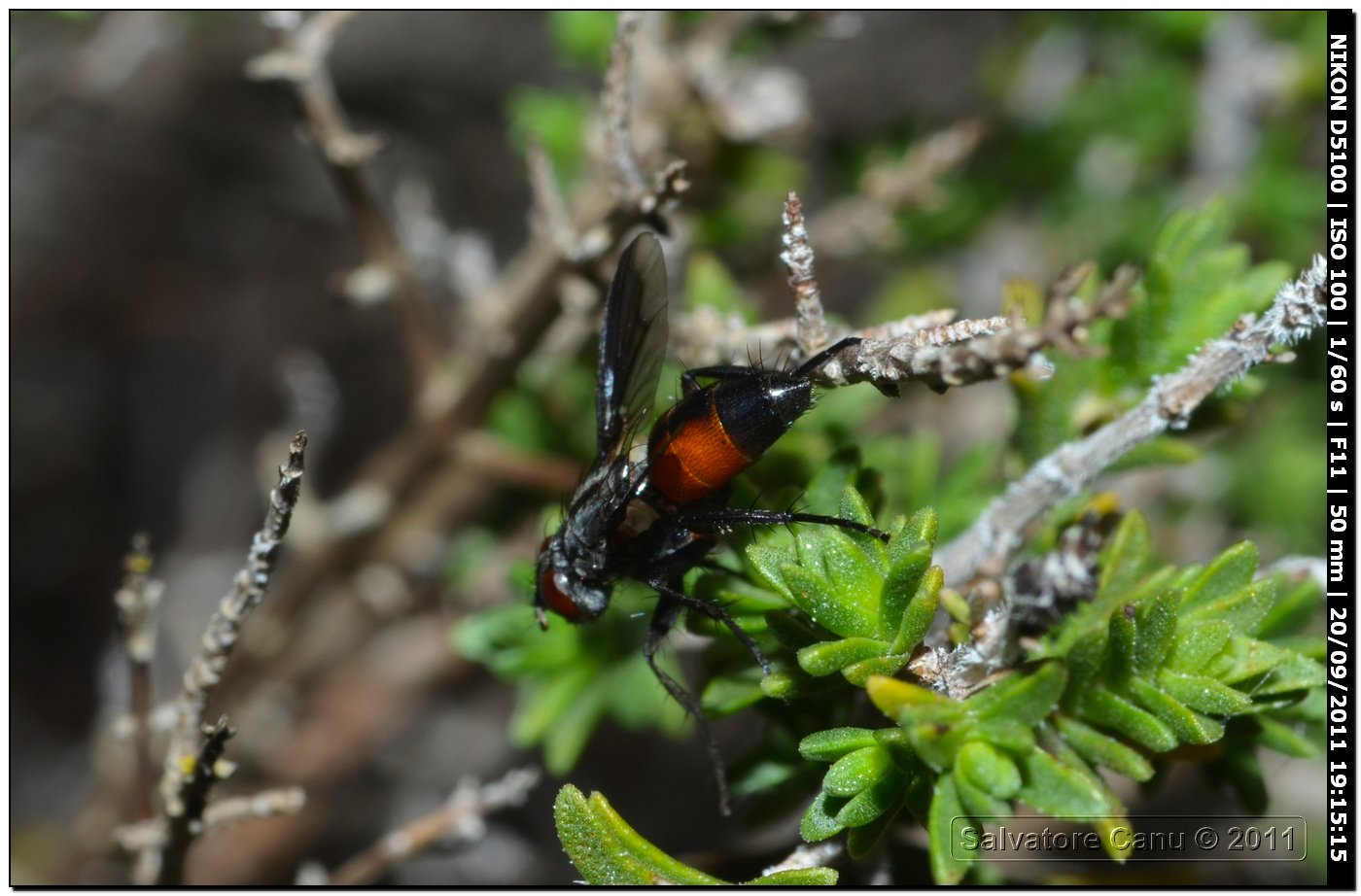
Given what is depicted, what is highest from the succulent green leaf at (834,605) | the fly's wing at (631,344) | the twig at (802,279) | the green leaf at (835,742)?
the fly's wing at (631,344)

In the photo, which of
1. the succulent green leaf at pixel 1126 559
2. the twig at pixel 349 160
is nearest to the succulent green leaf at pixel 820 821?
the succulent green leaf at pixel 1126 559

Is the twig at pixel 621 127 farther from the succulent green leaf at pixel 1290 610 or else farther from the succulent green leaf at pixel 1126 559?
the succulent green leaf at pixel 1290 610

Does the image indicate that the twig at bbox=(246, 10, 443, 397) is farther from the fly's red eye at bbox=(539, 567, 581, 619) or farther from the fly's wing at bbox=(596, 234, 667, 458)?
the fly's red eye at bbox=(539, 567, 581, 619)

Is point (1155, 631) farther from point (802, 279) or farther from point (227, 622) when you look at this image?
point (227, 622)

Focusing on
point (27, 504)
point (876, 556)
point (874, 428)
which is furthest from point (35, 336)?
point (876, 556)

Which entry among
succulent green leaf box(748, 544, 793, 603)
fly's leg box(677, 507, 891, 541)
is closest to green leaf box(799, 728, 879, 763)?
succulent green leaf box(748, 544, 793, 603)

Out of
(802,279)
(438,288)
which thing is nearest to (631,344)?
(802,279)

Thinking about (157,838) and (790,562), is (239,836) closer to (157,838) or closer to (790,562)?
(157,838)
